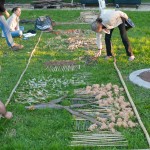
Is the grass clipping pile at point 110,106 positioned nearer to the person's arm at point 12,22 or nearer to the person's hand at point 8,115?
the person's hand at point 8,115

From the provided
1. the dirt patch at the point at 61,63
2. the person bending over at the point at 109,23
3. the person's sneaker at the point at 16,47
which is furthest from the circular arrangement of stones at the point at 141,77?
the person's sneaker at the point at 16,47

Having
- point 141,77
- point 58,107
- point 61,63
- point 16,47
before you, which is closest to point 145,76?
point 141,77

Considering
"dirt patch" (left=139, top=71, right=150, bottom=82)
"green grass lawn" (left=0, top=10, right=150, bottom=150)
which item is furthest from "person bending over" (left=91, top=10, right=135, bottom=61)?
"dirt patch" (left=139, top=71, right=150, bottom=82)

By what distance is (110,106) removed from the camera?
22.0 feet

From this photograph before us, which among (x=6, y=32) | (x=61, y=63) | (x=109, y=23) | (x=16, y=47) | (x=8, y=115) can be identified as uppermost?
(x=109, y=23)

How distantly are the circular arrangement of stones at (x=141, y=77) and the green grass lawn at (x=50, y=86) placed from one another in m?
0.12

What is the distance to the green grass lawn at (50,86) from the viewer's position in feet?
18.2

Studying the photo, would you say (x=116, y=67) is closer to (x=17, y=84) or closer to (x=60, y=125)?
(x=17, y=84)

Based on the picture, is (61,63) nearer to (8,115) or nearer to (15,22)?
(8,115)

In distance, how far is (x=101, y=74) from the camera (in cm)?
865

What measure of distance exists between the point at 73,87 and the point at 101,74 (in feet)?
3.39

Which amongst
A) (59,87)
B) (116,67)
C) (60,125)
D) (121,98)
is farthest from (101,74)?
(60,125)

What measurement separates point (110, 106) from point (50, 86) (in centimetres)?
164

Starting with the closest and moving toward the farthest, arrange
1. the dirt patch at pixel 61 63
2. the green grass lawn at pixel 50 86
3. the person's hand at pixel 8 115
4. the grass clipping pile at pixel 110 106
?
the green grass lawn at pixel 50 86 < the grass clipping pile at pixel 110 106 < the person's hand at pixel 8 115 < the dirt patch at pixel 61 63
